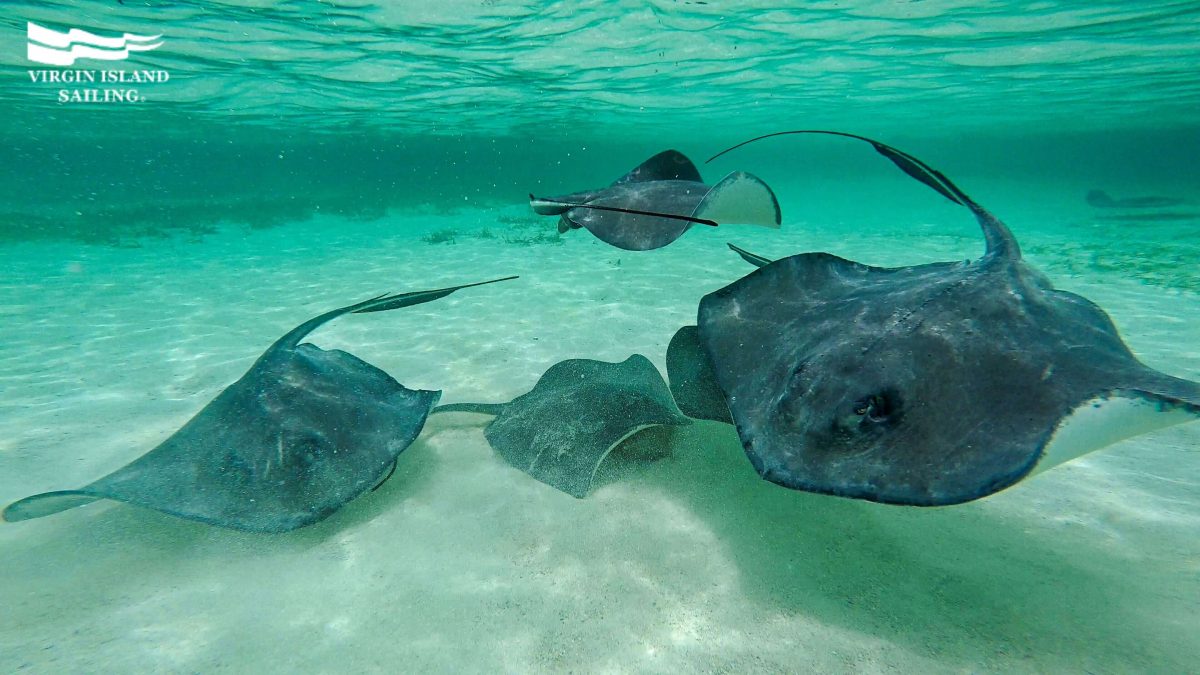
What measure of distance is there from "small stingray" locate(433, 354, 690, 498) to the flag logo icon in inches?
769

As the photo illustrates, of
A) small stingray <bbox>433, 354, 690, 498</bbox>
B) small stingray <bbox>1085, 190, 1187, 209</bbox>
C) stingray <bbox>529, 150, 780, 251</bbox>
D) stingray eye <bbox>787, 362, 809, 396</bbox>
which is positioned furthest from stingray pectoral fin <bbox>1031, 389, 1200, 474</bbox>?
small stingray <bbox>1085, 190, 1187, 209</bbox>

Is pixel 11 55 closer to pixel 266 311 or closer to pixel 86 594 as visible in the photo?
pixel 266 311

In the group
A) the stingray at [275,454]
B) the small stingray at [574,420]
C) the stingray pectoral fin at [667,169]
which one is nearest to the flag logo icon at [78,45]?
the stingray pectoral fin at [667,169]

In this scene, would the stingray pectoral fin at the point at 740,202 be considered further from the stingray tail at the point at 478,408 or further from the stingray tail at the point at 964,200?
the stingray tail at the point at 478,408

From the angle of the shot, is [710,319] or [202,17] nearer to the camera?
[710,319]

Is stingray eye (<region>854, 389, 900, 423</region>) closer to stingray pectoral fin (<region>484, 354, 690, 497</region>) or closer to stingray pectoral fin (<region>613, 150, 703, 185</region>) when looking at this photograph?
stingray pectoral fin (<region>484, 354, 690, 497</region>)

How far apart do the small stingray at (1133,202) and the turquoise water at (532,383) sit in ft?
18.3

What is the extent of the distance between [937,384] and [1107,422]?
0.57m

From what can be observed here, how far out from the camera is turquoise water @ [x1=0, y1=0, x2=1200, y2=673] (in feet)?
8.57

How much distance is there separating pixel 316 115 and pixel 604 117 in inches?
706

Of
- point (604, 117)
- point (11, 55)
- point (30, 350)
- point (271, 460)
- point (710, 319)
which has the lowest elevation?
point (30, 350)

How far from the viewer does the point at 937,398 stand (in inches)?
89.6

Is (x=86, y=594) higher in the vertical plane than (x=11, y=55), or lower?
lower

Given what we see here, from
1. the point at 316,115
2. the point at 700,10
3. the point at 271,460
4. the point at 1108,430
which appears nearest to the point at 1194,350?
the point at 1108,430
